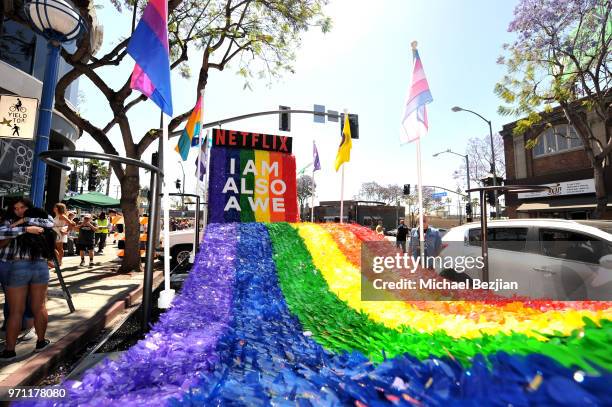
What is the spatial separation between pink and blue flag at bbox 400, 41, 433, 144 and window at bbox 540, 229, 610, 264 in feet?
7.91

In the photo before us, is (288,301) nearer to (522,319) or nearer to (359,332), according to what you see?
(359,332)

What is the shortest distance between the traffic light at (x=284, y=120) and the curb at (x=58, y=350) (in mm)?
10480

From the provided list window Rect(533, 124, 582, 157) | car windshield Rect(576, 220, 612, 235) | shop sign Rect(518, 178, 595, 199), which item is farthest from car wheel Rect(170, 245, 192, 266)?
window Rect(533, 124, 582, 157)

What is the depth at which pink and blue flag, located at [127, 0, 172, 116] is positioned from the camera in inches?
145

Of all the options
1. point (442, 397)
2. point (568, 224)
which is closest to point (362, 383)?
point (442, 397)

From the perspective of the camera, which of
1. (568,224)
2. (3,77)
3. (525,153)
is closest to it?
(568,224)

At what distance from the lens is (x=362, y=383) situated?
56.0 inches

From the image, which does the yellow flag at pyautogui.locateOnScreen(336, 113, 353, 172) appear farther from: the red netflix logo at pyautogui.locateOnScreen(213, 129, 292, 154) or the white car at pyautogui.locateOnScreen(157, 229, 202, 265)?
the white car at pyautogui.locateOnScreen(157, 229, 202, 265)

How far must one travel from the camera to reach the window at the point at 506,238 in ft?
17.4

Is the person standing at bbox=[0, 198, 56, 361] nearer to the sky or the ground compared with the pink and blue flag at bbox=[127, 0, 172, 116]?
nearer to the ground

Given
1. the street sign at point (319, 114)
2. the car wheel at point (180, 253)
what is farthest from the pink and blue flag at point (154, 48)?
the street sign at point (319, 114)

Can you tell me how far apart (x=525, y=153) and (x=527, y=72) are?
12942mm

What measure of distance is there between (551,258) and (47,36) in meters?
7.86

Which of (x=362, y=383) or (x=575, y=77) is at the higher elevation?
(x=575, y=77)
